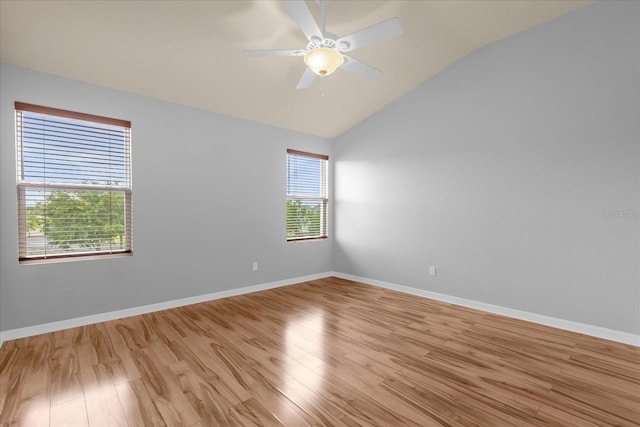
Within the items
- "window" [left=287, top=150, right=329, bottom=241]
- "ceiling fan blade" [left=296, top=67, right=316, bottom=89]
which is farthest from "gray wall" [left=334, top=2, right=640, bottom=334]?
"ceiling fan blade" [left=296, top=67, right=316, bottom=89]

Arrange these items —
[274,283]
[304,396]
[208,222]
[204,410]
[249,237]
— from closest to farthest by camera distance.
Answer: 1. [204,410]
2. [304,396]
3. [208,222]
4. [249,237]
5. [274,283]

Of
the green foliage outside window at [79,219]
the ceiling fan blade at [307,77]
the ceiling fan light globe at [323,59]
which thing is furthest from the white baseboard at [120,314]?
the ceiling fan light globe at [323,59]

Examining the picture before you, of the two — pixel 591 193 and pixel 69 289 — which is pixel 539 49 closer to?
pixel 591 193

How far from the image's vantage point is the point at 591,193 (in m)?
2.85

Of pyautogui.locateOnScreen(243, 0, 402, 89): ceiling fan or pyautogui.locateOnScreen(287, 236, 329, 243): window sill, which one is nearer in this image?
pyautogui.locateOnScreen(243, 0, 402, 89): ceiling fan

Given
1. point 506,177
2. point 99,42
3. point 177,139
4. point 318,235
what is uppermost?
point 99,42

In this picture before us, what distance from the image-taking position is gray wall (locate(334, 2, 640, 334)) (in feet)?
8.91

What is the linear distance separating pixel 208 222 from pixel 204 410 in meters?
2.45

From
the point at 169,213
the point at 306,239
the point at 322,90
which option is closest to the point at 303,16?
the point at 322,90

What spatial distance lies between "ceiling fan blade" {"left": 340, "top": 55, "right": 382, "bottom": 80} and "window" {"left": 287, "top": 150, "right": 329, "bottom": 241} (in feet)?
7.28

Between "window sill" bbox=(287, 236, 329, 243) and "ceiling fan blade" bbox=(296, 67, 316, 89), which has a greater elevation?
"ceiling fan blade" bbox=(296, 67, 316, 89)

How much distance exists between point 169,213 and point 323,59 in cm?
252

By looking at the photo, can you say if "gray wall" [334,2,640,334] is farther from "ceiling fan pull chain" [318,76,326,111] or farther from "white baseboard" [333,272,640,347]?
"ceiling fan pull chain" [318,76,326,111]

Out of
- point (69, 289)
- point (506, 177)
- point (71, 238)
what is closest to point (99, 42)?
point (71, 238)
